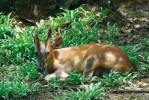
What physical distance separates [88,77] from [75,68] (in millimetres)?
498

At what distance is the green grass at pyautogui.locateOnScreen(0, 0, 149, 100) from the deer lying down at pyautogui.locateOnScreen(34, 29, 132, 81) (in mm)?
184

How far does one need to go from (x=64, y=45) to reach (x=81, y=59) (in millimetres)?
1784

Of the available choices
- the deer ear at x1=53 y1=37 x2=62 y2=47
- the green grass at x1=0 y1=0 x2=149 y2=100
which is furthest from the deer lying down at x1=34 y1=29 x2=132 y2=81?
the green grass at x1=0 y1=0 x2=149 y2=100

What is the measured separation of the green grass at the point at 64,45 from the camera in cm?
800

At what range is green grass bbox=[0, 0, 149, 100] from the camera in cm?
800

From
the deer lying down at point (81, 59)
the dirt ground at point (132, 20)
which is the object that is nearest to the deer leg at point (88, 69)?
the deer lying down at point (81, 59)

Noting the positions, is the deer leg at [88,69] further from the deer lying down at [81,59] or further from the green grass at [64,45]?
the green grass at [64,45]

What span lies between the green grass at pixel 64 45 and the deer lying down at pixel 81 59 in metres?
0.18

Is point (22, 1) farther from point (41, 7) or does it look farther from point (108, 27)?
point (108, 27)

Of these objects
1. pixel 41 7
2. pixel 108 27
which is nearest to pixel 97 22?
pixel 108 27

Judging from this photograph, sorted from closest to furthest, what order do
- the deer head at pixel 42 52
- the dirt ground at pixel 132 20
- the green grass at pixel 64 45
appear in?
the green grass at pixel 64 45
the deer head at pixel 42 52
the dirt ground at pixel 132 20

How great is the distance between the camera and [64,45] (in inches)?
421

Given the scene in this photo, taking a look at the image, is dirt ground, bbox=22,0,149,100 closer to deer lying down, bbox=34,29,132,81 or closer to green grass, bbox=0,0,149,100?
green grass, bbox=0,0,149,100

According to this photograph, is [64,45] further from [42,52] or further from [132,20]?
[132,20]
